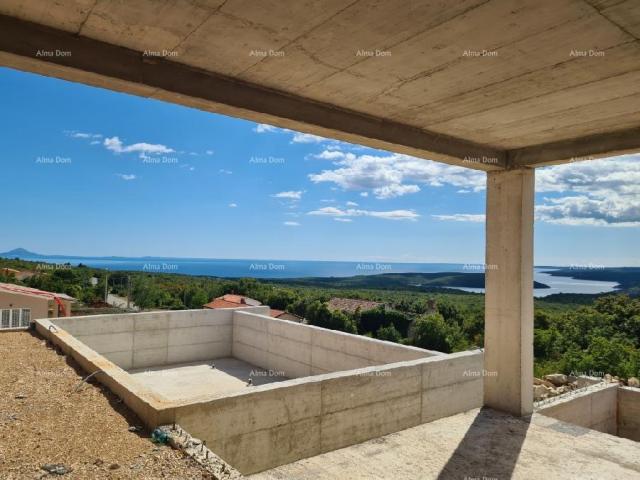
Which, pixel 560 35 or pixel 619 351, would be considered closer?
pixel 560 35

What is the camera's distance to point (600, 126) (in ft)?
19.4

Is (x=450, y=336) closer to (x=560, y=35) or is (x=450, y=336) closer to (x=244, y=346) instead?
(x=244, y=346)

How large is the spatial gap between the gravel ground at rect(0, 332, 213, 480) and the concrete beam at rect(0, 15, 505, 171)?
10.1 feet

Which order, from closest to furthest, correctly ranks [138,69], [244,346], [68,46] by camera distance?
[68,46] < [138,69] < [244,346]

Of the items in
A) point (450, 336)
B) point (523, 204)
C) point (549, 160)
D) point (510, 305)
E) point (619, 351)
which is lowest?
point (450, 336)

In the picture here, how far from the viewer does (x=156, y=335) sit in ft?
38.9

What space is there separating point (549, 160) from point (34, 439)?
704cm

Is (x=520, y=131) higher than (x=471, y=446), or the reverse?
(x=520, y=131)

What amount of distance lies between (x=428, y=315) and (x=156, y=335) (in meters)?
42.3

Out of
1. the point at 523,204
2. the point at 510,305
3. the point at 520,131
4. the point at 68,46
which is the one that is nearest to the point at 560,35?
the point at 520,131

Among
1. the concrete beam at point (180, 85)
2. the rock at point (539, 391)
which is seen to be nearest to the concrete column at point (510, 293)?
the concrete beam at point (180, 85)

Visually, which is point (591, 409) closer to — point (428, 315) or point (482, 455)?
point (482, 455)

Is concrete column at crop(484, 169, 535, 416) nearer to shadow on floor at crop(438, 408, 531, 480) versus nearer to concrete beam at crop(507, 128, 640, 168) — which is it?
concrete beam at crop(507, 128, 640, 168)

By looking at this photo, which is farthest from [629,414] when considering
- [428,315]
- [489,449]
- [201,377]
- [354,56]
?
[428,315]
